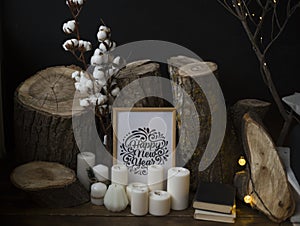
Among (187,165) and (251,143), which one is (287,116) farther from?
→ (187,165)

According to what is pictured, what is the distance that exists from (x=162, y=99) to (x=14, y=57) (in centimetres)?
84

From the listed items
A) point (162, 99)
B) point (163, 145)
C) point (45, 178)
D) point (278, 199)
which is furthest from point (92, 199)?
point (278, 199)

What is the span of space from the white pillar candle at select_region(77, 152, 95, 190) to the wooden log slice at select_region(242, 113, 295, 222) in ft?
2.31

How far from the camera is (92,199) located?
2.47m

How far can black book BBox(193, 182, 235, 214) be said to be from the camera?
233 centimetres

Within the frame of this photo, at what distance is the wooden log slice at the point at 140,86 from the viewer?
258 cm

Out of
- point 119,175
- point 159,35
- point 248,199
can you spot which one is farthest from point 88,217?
point 159,35

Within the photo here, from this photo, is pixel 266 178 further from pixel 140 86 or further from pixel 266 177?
pixel 140 86

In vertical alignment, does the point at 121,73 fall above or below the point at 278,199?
above

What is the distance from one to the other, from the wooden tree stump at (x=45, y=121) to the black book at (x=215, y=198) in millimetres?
617

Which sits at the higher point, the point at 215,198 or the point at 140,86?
the point at 140,86

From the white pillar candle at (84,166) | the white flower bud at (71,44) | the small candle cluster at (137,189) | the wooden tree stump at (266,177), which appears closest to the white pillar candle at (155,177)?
the small candle cluster at (137,189)

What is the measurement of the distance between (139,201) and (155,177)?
6.6 inches

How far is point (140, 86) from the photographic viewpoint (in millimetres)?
2590
